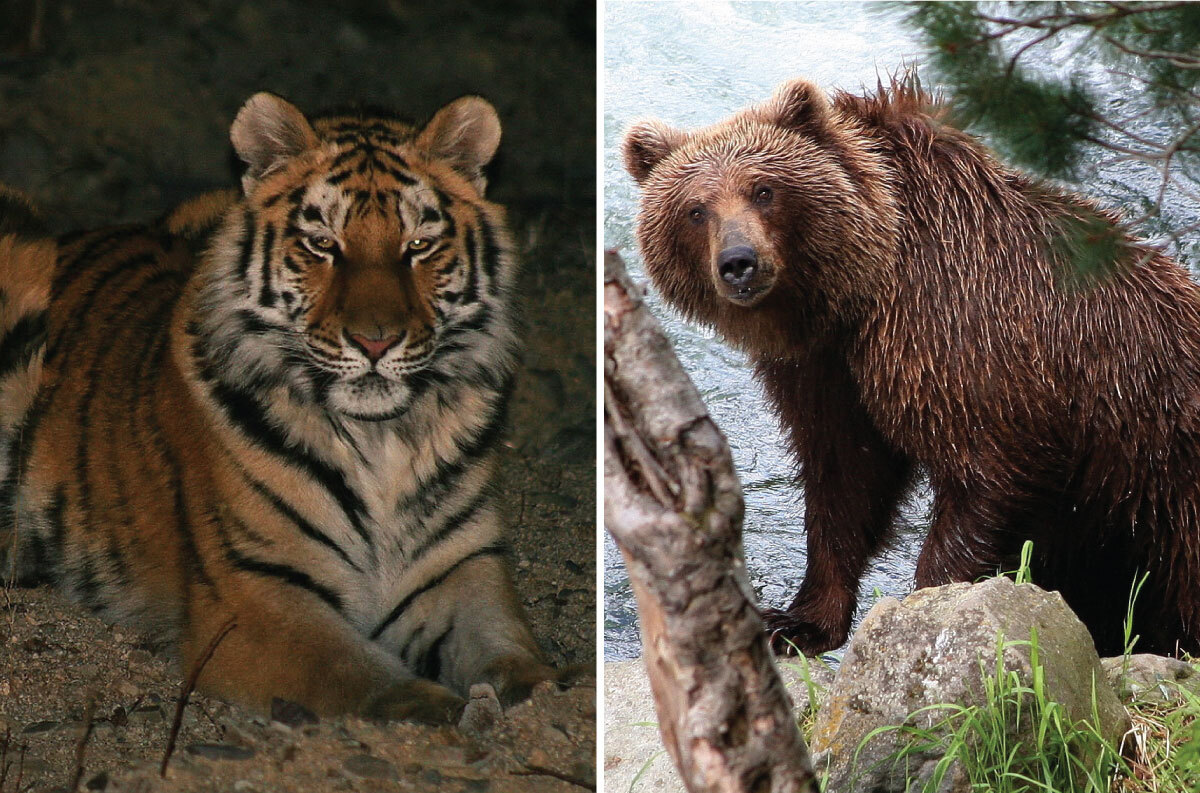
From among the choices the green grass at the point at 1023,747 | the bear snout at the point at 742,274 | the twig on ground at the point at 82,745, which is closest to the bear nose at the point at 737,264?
the bear snout at the point at 742,274

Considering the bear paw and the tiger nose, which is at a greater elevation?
the tiger nose

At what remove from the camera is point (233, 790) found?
177cm

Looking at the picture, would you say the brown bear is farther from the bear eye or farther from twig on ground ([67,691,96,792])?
twig on ground ([67,691,96,792])

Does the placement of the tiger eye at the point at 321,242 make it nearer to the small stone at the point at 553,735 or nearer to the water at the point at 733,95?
the water at the point at 733,95

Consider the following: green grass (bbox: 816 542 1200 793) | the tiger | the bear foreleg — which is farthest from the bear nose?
green grass (bbox: 816 542 1200 793)

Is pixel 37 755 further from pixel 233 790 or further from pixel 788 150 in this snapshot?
pixel 788 150

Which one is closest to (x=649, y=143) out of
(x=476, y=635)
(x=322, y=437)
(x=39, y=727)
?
(x=322, y=437)

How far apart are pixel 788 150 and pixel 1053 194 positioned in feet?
1.84

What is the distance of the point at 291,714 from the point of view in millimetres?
2021

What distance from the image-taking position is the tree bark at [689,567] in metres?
1.43

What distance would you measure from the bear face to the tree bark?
1118 mm

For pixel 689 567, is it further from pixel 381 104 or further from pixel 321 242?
pixel 381 104

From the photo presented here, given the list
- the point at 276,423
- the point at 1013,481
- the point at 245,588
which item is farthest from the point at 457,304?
the point at 1013,481

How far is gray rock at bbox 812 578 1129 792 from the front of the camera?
6.62 feet
